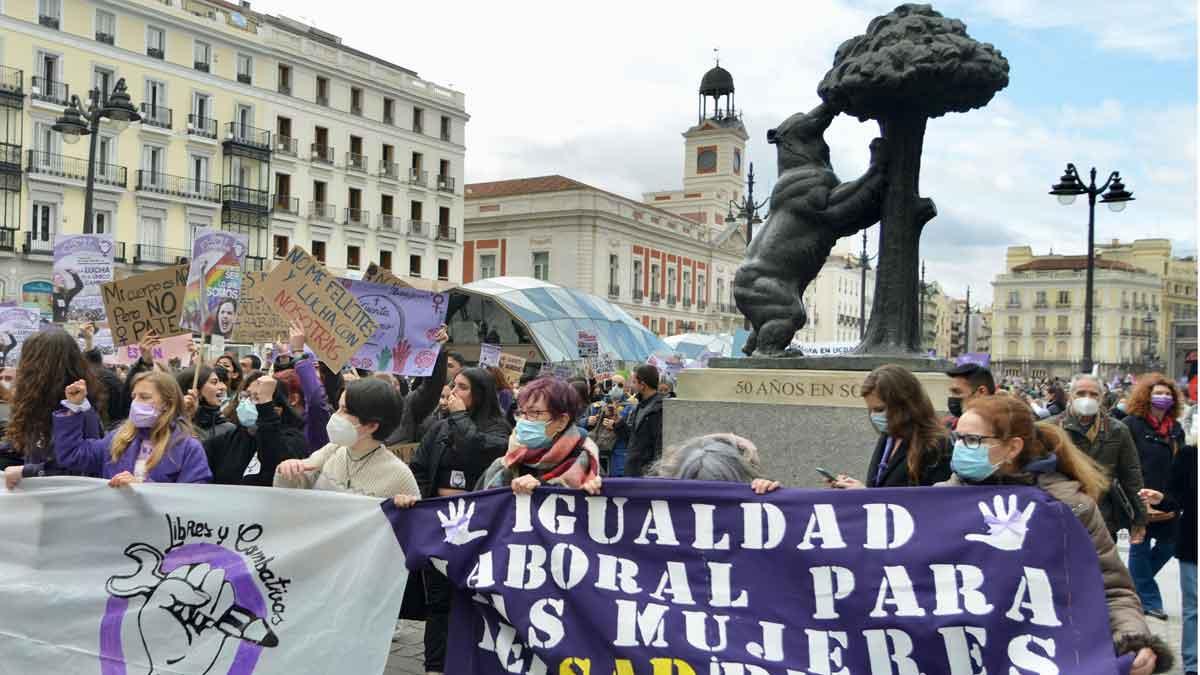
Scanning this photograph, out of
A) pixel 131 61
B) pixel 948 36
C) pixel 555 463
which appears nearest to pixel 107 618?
pixel 555 463

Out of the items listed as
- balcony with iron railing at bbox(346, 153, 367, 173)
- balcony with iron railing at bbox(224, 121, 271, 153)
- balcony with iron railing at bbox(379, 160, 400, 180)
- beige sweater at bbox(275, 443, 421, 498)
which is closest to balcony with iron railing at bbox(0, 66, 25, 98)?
balcony with iron railing at bbox(224, 121, 271, 153)

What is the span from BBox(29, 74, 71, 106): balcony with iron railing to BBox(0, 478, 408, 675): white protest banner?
41.8m

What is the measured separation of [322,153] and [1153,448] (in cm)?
5029

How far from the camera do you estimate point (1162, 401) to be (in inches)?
266

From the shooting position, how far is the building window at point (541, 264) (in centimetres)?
6612

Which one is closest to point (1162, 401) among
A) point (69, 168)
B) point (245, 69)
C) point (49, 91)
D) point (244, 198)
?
point (69, 168)

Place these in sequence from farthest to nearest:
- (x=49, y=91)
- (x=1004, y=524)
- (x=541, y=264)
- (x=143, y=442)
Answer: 1. (x=541, y=264)
2. (x=49, y=91)
3. (x=143, y=442)
4. (x=1004, y=524)

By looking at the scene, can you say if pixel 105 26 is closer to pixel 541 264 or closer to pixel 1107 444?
pixel 541 264

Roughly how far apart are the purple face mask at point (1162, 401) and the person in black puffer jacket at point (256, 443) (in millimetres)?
5296

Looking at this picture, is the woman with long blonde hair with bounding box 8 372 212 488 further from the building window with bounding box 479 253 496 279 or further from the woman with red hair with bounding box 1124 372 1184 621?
the building window with bounding box 479 253 496 279

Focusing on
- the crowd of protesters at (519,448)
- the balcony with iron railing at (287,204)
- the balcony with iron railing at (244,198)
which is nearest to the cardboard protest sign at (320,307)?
the crowd of protesters at (519,448)

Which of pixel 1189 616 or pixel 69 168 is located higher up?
pixel 69 168

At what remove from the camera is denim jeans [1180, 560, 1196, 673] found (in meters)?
5.37

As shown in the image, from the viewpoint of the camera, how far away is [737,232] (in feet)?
281
